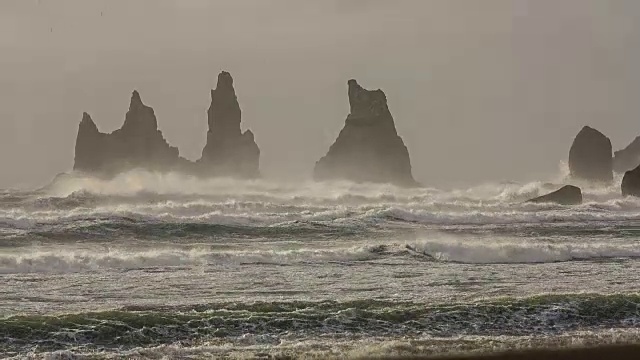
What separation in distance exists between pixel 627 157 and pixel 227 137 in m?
52.6

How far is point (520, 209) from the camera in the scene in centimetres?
4703

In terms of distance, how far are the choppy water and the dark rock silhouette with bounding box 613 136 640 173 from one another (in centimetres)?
7537

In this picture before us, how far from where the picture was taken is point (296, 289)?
52.5ft

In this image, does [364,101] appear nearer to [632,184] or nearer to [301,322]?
[632,184]

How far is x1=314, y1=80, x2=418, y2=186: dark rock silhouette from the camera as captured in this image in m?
96.5

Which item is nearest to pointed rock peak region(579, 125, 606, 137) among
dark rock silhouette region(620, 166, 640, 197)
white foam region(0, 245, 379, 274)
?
dark rock silhouette region(620, 166, 640, 197)

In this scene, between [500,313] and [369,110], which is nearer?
[500,313]

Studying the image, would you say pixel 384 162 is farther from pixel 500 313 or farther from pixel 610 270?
pixel 500 313

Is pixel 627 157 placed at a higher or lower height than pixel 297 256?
higher

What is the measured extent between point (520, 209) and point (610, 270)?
28005 mm

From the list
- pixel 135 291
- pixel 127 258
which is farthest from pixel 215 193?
pixel 135 291

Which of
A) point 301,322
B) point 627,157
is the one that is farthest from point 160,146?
point 301,322

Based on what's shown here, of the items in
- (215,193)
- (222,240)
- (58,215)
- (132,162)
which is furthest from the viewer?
(132,162)

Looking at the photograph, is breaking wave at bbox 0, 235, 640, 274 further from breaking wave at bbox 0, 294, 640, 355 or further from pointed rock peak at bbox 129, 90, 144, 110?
pointed rock peak at bbox 129, 90, 144, 110
